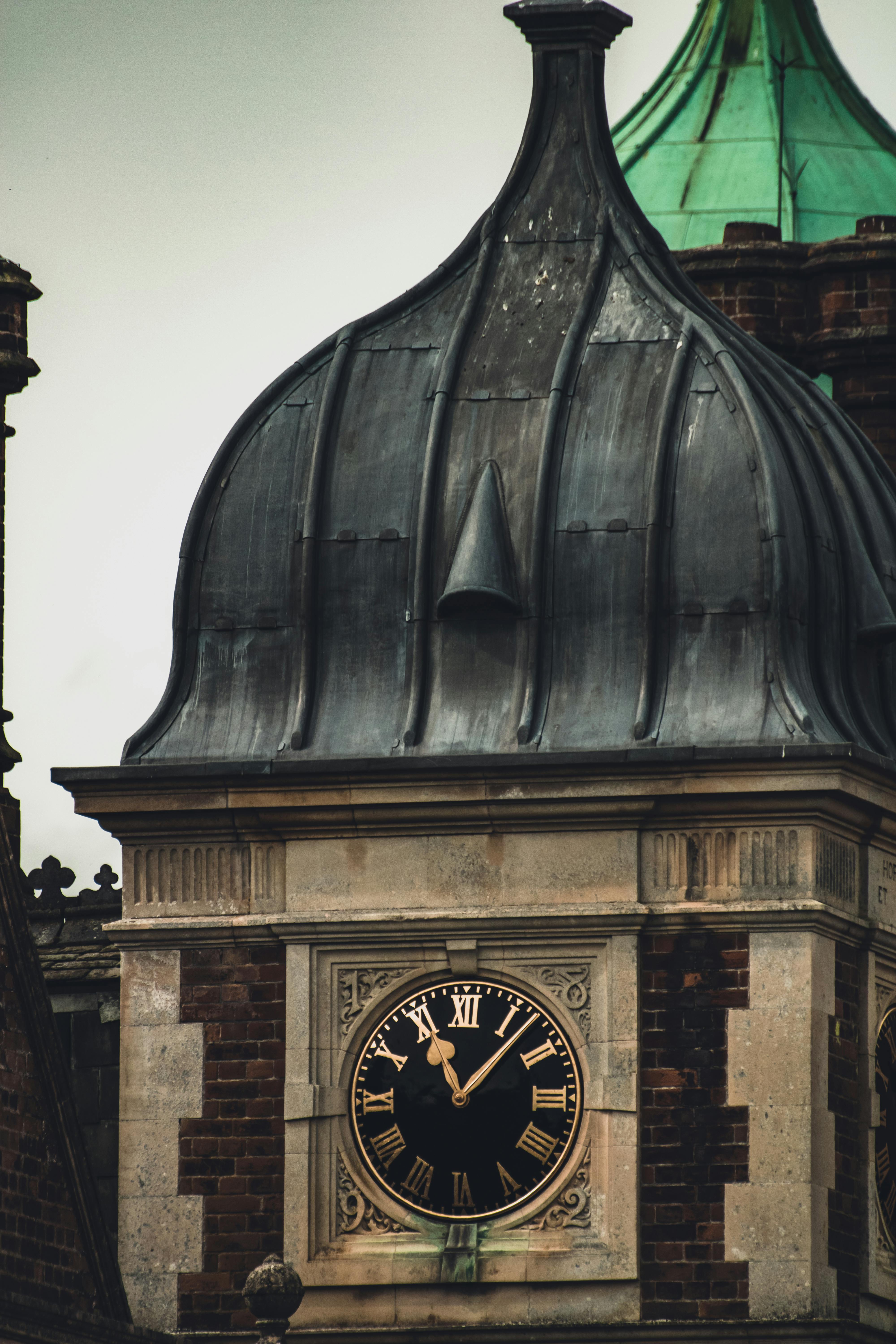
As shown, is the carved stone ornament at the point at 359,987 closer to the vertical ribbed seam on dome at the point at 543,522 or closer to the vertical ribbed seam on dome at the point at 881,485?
the vertical ribbed seam on dome at the point at 543,522

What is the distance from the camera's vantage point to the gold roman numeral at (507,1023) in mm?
47594

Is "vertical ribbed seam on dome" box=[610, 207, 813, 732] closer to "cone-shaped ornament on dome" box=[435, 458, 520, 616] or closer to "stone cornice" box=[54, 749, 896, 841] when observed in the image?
"stone cornice" box=[54, 749, 896, 841]

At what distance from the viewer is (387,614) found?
49.5 m

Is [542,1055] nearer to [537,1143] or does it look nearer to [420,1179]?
[537,1143]

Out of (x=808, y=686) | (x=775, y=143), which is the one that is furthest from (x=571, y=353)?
(x=775, y=143)

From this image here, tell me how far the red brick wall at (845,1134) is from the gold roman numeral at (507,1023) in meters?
2.91

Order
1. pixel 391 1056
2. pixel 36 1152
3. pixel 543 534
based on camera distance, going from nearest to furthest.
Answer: pixel 36 1152 → pixel 391 1056 → pixel 543 534

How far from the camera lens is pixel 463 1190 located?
47.6m

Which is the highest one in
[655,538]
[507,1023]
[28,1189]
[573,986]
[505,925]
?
[655,538]

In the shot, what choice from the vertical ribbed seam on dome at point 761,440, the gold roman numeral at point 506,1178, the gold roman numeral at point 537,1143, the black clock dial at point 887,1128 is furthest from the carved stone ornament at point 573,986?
the vertical ribbed seam on dome at point 761,440

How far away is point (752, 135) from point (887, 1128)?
17.5 m

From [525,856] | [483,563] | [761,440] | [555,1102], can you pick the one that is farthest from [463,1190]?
[761,440]

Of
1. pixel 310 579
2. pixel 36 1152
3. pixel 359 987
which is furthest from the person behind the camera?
pixel 310 579

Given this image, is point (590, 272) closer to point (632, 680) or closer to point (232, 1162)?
point (632, 680)
